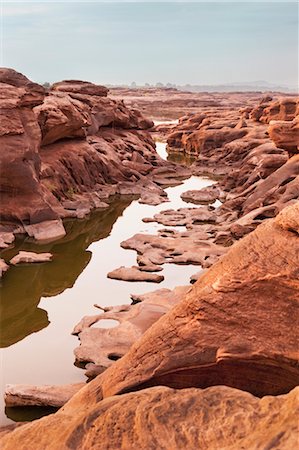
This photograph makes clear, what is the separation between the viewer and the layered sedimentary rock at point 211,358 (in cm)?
586

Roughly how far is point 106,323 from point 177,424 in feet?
26.7

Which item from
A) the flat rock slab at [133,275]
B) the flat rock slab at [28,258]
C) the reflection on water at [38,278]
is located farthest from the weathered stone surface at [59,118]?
the flat rock slab at [133,275]

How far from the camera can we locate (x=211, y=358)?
7.57 meters

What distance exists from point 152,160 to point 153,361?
112 ft

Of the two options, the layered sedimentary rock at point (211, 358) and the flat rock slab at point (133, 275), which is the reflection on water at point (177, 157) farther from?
the layered sedimentary rock at point (211, 358)

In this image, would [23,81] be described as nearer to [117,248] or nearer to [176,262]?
[117,248]

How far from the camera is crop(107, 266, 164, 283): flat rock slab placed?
17.0 m

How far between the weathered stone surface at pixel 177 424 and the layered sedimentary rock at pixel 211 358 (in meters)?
0.01

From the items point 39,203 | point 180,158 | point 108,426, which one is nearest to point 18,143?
point 39,203

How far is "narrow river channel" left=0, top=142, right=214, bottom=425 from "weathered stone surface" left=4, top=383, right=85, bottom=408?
0.63ft

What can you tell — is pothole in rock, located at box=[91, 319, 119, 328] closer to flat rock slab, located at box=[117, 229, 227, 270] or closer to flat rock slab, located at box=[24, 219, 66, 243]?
flat rock slab, located at box=[117, 229, 227, 270]

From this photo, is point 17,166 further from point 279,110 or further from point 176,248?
point 279,110

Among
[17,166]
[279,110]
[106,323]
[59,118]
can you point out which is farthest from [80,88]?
[106,323]

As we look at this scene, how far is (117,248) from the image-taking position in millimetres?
21141
